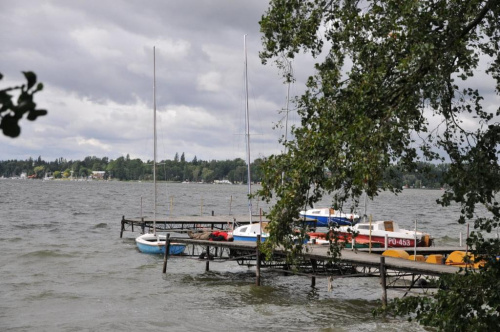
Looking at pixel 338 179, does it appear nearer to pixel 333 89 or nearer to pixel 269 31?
pixel 333 89

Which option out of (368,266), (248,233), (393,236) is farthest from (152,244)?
(368,266)

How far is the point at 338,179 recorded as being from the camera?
339 inches

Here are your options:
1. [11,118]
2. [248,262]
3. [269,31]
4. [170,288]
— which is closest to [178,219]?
[248,262]

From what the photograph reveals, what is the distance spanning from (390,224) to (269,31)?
3016cm

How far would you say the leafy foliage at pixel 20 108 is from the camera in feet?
8.73

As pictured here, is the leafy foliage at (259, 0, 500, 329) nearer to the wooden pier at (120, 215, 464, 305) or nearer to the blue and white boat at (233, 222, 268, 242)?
the wooden pier at (120, 215, 464, 305)

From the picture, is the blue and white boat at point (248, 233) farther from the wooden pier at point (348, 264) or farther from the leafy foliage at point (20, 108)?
the leafy foliage at point (20, 108)

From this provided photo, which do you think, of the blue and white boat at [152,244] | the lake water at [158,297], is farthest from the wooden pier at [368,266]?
the blue and white boat at [152,244]

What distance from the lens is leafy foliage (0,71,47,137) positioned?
2.66 metres

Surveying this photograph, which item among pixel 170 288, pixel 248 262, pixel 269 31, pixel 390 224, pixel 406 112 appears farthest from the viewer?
pixel 390 224

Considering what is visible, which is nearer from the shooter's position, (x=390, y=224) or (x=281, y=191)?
(x=281, y=191)

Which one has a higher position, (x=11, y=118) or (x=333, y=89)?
(x=333, y=89)

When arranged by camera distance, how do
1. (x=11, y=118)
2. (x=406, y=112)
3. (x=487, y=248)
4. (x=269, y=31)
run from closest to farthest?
1. (x=11, y=118)
2. (x=406, y=112)
3. (x=487, y=248)
4. (x=269, y=31)

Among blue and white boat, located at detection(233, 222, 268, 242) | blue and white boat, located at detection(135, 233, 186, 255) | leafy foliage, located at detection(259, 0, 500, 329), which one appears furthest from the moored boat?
leafy foliage, located at detection(259, 0, 500, 329)
